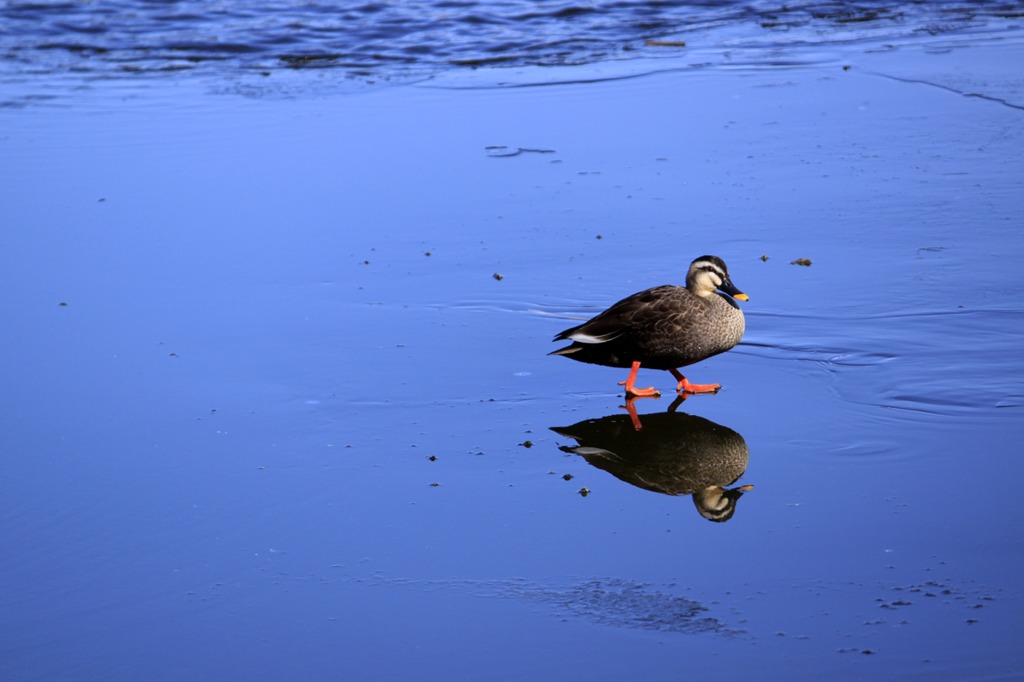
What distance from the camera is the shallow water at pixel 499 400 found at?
4.13 m

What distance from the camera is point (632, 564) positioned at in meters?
4.47

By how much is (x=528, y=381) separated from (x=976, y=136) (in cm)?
575

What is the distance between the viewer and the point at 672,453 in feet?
18.2

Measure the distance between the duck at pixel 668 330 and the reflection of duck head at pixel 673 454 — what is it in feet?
1.25

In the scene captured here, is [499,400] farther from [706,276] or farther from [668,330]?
[706,276]

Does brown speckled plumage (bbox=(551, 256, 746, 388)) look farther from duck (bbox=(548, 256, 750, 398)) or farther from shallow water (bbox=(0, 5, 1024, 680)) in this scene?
shallow water (bbox=(0, 5, 1024, 680))

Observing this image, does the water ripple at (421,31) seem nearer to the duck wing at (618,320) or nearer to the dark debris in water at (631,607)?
the duck wing at (618,320)

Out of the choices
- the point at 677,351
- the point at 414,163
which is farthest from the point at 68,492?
the point at 414,163

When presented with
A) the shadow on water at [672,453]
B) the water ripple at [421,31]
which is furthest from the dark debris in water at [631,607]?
the water ripple at [421,31]

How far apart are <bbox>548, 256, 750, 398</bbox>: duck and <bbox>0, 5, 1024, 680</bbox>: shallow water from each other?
0.20 meters

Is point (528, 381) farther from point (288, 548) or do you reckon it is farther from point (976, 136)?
point (976, 136)

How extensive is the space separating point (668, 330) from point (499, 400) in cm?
91

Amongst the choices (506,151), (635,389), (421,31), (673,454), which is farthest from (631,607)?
(421,31)

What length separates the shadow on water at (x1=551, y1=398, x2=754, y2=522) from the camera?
5090 millimetres
